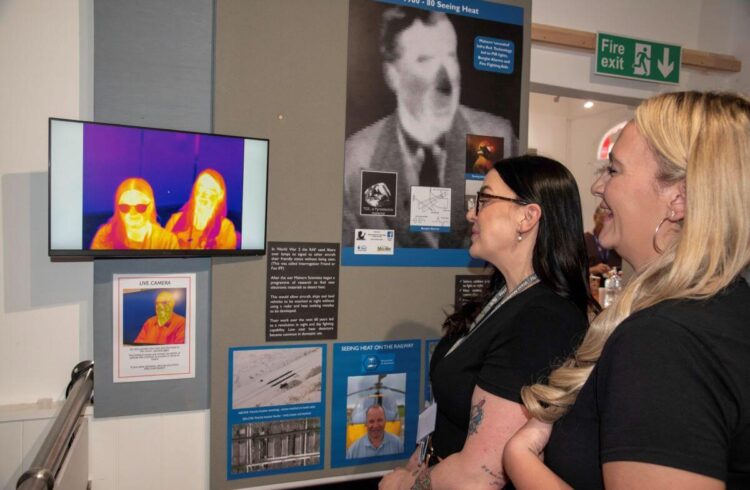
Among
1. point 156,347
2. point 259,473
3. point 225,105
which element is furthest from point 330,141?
point 259,473

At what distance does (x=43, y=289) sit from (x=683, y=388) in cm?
220

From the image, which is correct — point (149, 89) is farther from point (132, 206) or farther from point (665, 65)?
point (665, 65)

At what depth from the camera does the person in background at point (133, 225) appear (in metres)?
1.76

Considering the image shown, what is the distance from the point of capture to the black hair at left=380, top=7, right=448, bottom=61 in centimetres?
223

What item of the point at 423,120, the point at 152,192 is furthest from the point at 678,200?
the point at 152,192

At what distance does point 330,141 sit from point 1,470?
1827 millimetres

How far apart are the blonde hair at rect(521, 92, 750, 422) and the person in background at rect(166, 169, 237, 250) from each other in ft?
4.93

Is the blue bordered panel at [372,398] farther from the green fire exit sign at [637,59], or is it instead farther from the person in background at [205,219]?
the green fire exit sign at [637,59]

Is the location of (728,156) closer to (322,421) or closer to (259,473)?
(322,421)

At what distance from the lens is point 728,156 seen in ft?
2.75

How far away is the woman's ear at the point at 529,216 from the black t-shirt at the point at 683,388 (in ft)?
2.31

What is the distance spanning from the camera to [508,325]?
4.58 ft

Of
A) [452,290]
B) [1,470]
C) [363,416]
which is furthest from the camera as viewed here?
[452,290]

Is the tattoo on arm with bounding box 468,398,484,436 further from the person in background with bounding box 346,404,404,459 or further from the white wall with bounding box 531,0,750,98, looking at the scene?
the white wall with bounding box 531,0,750,98
